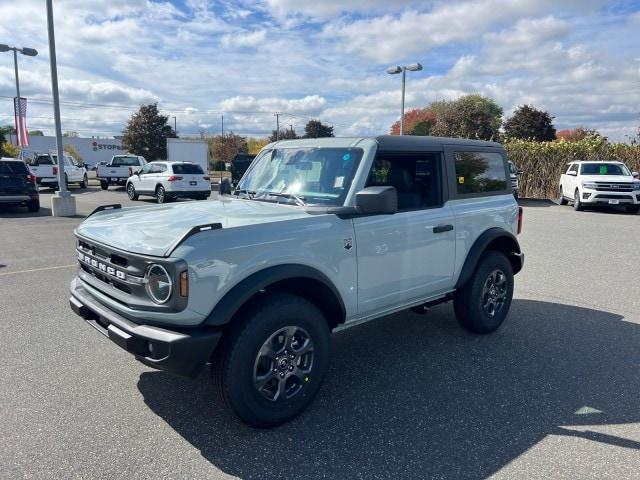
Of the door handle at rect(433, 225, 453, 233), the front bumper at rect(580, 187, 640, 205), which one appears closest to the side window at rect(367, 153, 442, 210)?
the door handle at rect(433, 225, 453, 233)

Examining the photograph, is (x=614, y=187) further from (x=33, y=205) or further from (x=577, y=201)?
(x=33, y=205)

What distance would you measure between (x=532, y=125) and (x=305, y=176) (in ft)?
169

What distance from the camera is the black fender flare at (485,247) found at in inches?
182

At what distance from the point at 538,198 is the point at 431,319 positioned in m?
20.3

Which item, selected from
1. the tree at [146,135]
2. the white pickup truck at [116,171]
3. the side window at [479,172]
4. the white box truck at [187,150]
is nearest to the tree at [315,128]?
the tree at [146,135]

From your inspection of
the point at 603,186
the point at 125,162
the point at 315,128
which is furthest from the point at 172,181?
the point at 315,128

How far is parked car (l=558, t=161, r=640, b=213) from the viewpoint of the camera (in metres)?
16.6

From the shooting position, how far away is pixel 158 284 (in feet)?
9.50

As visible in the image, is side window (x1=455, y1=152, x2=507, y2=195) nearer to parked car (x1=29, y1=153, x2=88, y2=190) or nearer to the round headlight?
the round headlight

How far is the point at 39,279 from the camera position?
277 inches

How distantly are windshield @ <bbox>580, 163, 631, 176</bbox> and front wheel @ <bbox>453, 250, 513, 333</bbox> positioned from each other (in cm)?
1520

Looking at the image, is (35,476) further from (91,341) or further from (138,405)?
(91,341)

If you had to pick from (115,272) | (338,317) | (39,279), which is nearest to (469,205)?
(338,317)

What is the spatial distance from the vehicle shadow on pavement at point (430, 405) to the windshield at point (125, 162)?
24970mm
